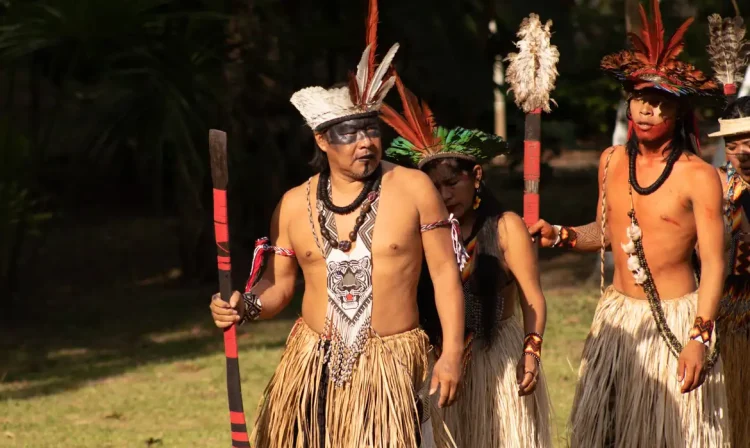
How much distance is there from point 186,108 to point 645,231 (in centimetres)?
547

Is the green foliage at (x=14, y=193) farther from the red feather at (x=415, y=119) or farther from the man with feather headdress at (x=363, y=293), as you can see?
the man with feather headdress at (x=363, y=293)

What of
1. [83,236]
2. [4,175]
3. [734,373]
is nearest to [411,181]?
[734,373]

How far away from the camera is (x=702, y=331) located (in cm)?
438

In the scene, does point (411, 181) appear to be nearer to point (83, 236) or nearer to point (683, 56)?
point (683, 56)

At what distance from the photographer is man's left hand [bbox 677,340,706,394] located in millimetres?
4344

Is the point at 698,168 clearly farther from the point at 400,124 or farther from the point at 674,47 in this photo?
the point at 400,124

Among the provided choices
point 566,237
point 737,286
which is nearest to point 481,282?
point 566,237

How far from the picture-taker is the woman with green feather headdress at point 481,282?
4605 mm

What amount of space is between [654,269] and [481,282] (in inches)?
25.8

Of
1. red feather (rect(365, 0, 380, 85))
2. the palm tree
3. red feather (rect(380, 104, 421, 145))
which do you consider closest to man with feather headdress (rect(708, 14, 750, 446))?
red feather (rect(380, 104, 421, 145))

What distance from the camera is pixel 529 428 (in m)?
4.68

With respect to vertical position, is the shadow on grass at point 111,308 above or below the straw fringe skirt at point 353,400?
below

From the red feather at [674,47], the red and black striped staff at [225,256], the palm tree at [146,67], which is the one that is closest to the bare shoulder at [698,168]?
the red feather at [674,47]

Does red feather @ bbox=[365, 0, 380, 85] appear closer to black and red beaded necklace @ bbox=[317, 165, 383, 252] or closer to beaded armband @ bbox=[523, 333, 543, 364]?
black and red beaded necklace @ bbox=[317, 165, 383, 252]
